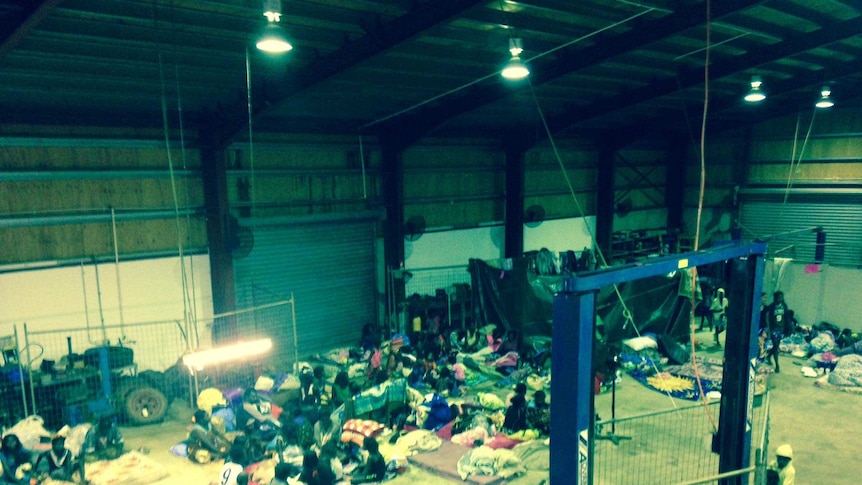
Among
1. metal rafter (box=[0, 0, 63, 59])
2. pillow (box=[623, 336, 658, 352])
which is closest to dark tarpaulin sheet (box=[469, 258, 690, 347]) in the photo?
pillow (box=[623, 336, 658, 352])

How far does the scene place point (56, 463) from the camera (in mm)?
7648

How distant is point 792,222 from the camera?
17875 mm

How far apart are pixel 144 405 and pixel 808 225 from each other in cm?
1790

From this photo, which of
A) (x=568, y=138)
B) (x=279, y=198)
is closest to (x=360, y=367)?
(x=279, y=198)

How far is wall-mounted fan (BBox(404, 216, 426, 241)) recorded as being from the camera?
14.3 m

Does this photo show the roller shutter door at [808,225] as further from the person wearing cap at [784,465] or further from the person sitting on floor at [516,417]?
the person wearing cap at [784,465]

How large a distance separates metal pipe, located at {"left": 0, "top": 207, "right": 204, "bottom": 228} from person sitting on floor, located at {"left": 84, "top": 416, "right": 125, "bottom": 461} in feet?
11.3

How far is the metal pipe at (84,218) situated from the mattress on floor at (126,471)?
406cm

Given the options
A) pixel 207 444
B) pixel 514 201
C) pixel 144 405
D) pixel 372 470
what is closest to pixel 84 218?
pixel 144 405

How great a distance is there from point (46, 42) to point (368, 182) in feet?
25.2

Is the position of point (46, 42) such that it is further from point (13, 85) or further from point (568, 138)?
point (568, 138)

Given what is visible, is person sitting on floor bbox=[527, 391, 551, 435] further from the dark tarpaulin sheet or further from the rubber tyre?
the rubber tyre

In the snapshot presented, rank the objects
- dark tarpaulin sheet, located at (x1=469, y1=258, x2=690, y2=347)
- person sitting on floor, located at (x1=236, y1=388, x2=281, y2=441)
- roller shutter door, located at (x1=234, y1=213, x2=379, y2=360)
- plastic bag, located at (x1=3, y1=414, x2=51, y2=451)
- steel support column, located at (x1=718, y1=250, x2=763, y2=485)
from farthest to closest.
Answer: dark tarpaulin sheet, located at (x1=469, y1=258, x2=690, y2=347) → roller shutter door, located at (x1=234, y1=213, x2=379, y2=360) → person sitting on floor, located at (x1=236, y1=388, x2=281, y2=441) → plastic bag, located at (x1=3, y1=414, x2=51, y2=451) → steel support column, located at (x1=718, y1=250, x2=763, y2=485)

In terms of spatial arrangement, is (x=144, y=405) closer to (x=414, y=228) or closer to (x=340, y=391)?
(x=340, y=391)
